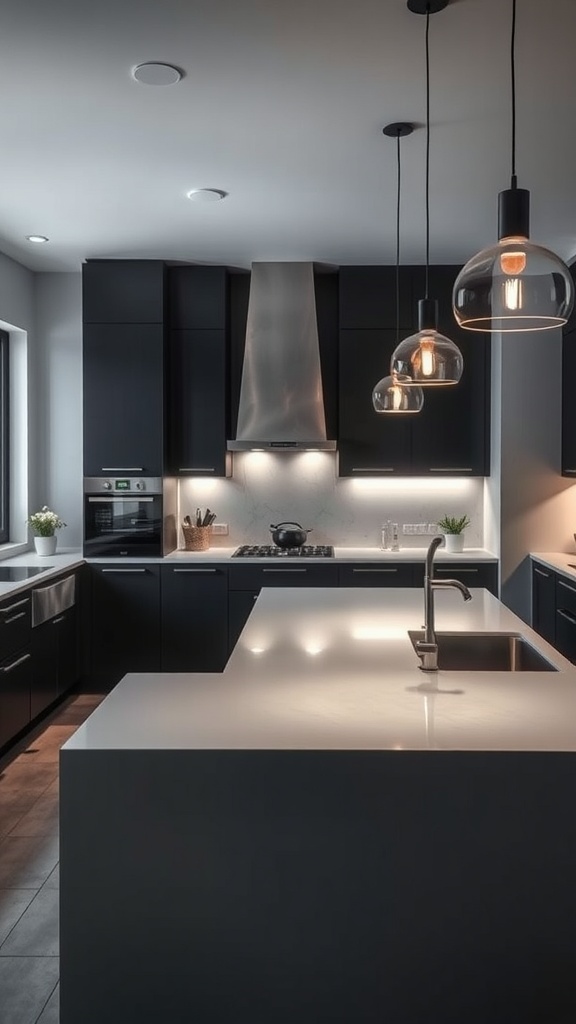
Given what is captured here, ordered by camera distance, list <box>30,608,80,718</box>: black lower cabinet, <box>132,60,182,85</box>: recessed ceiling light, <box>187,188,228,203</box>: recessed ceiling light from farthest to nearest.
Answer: <box>30,608,80,718</box>: black lower cabinet
<box>187,188,228,203</box>: recessed ceiling light
<box>132,60,182,85</box>: recessed ceiling light

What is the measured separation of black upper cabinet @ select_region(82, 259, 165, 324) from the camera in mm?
5195

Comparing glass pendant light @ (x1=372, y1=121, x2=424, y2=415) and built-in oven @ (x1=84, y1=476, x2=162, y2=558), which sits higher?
glass pendant light @ (x1=372, y1=121, x2=424, y2=415)

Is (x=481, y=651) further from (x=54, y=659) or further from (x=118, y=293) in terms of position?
(x=118, y=293)

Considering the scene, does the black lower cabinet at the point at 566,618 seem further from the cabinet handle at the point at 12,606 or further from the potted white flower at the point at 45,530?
the potted white flower at the point at 45,530

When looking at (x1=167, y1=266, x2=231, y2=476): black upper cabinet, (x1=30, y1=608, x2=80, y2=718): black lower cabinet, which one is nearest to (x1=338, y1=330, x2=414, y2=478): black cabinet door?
(x1=167, y1=266, x2=231, y2=476): black upper cabinet

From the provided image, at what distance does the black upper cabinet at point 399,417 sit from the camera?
5.34 meters

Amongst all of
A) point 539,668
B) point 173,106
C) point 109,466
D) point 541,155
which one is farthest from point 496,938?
point 109,466

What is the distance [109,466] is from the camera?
5.25 metres

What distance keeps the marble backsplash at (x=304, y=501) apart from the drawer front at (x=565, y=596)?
116 centimetres

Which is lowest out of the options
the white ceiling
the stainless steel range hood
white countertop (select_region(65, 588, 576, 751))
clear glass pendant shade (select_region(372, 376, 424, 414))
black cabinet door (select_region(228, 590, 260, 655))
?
black cabinet door (select_region(228, 590, 260, 655))

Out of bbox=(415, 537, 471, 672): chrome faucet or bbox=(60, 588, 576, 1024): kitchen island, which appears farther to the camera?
bbox=(415, 537, 471, 672): chrome faucet

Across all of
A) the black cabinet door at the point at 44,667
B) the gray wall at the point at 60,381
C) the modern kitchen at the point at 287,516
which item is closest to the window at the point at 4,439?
the modern kitchen at the point at 287,516

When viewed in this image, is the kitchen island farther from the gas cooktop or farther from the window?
the window

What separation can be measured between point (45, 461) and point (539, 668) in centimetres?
401
